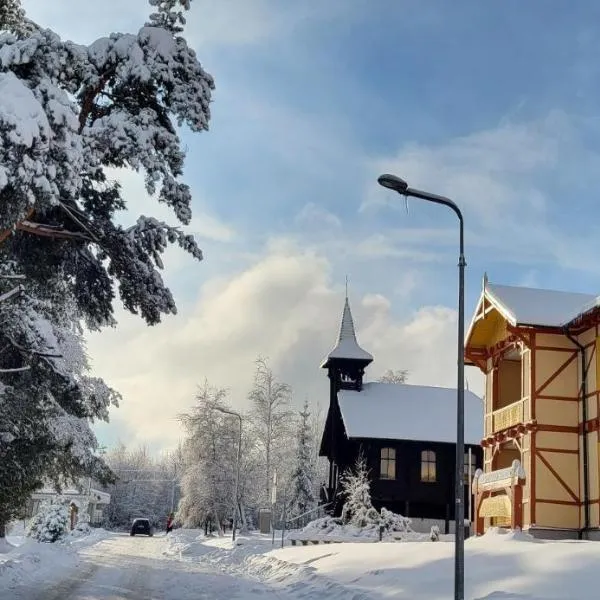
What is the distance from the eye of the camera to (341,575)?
1905 centimetres

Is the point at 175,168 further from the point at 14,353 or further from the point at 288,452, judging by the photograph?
the point at 288,452

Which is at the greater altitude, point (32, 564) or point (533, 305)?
point (533, 305)

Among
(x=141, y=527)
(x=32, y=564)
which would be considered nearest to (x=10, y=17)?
(x=32, y=564)

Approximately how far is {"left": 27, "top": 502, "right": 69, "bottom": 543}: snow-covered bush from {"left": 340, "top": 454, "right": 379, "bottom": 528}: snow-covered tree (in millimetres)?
13437

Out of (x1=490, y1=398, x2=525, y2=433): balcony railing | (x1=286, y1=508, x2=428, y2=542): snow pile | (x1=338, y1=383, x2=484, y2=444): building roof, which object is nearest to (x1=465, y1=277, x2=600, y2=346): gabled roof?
(x1=490, y1=398, x2=525, y2=433): balcony railing

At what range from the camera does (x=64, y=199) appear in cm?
1208

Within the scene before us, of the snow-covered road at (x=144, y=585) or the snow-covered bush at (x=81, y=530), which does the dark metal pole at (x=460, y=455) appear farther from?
the snow-covered bush at (x=81, y=530)

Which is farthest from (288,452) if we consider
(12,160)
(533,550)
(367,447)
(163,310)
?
(12,160)

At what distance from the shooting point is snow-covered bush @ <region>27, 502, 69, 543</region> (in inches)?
1446

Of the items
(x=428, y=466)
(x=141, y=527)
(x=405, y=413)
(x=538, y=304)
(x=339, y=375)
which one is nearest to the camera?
(x=538, y=304)

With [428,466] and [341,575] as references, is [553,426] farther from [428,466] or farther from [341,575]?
[428,466]

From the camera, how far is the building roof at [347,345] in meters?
48.5

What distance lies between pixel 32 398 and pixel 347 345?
35.2 meters

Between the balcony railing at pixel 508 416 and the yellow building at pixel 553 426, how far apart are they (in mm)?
51
